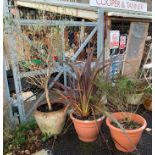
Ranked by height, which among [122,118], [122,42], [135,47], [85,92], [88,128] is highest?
[122,42]

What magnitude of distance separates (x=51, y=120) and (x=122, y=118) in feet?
3.40

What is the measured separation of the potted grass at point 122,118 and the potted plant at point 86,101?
0.62 feet

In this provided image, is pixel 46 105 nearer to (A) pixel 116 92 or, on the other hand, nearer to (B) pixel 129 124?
(A) pixel 116 92

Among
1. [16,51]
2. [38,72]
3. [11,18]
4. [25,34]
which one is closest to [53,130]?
[38,72]

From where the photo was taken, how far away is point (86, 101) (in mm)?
2465

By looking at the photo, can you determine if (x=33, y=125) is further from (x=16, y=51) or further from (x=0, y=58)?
(x=0, y=58)

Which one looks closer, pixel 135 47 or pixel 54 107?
pixel 54 107

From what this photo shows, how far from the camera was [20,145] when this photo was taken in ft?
8.42

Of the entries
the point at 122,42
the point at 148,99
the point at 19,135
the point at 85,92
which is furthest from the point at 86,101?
the point at 122,42

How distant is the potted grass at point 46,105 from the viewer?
2629 millimetres

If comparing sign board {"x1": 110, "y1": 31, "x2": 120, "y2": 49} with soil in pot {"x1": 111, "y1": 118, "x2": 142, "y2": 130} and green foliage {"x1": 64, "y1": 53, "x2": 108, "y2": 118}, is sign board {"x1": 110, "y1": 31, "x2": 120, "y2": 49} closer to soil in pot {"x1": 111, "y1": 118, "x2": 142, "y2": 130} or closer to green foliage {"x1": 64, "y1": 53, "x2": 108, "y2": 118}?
green foliage {"x1": 64, "y1": 53, "x2": 108, "y2": 118}

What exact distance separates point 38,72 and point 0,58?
96cm

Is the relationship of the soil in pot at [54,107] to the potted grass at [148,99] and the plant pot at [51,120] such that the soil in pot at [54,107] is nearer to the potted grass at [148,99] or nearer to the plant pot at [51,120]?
the plant pot at [51,120]

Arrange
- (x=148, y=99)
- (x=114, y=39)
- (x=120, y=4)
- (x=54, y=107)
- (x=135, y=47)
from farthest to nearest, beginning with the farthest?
(x=135, y=47) → (x=120, y=4) → (x=114, y=39) → (x=148, y=99) → (x=54, y=107)
